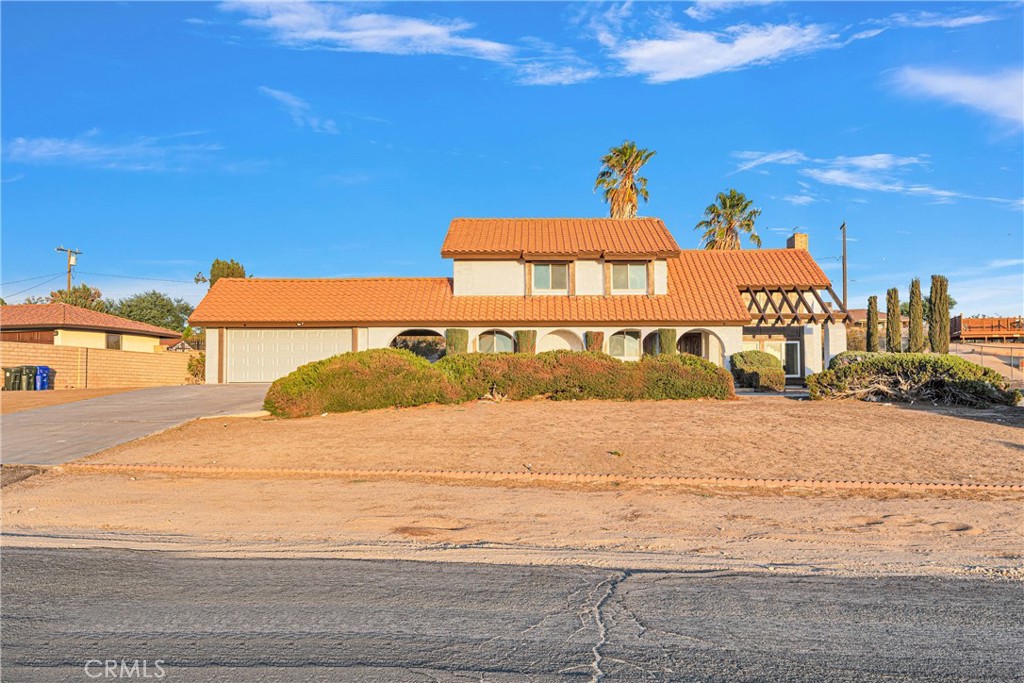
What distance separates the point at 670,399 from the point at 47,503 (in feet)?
45.7

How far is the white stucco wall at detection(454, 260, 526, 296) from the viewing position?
31.6 meters

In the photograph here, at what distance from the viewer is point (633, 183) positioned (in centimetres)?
4750

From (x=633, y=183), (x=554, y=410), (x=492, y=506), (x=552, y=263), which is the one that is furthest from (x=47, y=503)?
(x=633, y=183)

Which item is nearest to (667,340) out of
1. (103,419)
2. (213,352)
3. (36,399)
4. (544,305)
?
(544,305)

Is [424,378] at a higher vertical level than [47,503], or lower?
higher

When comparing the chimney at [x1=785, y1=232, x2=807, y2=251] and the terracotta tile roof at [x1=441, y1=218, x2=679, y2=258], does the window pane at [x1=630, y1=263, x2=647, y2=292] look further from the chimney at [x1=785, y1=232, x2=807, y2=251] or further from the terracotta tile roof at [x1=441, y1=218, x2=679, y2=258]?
the chimney at [x1=785, y1=232, x2=807, y2=251]

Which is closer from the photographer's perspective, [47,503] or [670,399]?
[47,503]

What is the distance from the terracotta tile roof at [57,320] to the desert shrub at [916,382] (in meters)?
38.4

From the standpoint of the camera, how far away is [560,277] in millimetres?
31750

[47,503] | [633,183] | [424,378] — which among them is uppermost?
[633,183]

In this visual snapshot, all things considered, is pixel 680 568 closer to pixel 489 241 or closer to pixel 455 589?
pixel 455 589

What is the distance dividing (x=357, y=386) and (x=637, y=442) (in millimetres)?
7222

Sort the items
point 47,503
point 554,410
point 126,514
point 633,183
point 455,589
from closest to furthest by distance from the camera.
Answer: point 455,589
point 126,514
point 47,503
point 554,410
point 633,183

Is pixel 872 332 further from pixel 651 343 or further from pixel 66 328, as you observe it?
pixel 66 328
